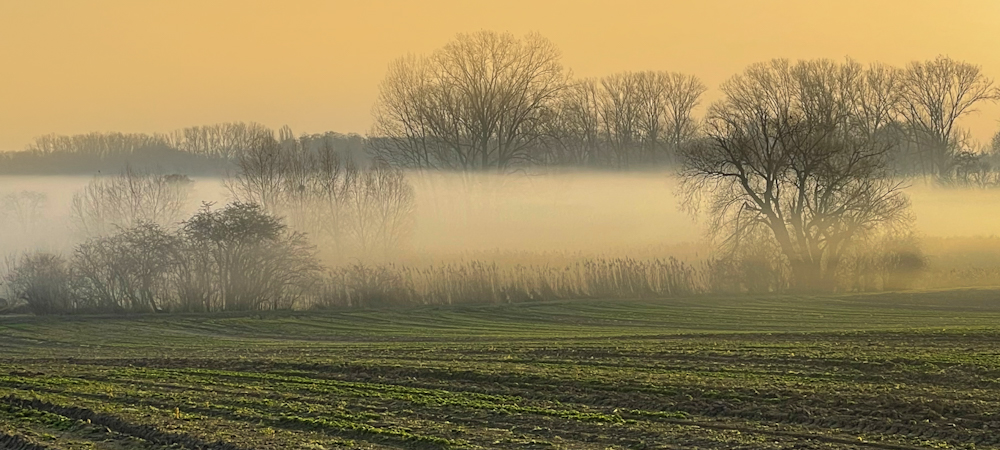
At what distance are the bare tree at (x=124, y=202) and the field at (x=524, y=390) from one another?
31808mm

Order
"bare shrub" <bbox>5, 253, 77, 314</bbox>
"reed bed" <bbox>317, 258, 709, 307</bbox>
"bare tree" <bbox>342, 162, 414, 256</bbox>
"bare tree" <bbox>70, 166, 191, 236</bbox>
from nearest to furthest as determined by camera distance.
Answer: "bare shrub" <bbox>5, 253, 77, 314</bbox> → "reed bed" <bbox>317, 258, 709, 307</bbox> → "bare tree" <bbox>342, 162, 414, 256</bbox> → "bare tree" <bbox>70, 166, 191, 236</bbox>

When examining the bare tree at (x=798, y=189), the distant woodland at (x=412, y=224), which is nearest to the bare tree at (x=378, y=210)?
the distant woodland at (x=412, y=224)

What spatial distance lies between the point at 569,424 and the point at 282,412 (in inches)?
147

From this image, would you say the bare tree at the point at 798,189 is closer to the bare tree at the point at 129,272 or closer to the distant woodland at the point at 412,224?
the distant woodland at the point at 412,224

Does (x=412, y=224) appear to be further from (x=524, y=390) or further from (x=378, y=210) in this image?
(x=524, y=390)

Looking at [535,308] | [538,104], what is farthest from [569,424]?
[538,104]

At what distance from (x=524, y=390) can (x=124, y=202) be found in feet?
157

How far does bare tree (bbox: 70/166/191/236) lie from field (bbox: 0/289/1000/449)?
104 feet

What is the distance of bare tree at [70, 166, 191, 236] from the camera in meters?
57.2

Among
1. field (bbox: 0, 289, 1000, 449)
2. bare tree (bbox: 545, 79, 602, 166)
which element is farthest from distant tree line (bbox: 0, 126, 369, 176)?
field (bbox: 0, 289, 1000, 449)

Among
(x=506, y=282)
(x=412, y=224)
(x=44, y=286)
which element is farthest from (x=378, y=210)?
(x=44, y=286)

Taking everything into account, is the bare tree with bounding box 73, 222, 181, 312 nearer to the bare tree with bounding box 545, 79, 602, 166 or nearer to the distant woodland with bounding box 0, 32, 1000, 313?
the distant woodland with bounding box 0, 32, 1000, 313

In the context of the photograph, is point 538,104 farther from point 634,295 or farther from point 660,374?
point 660,374

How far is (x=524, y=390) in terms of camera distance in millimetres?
15172
